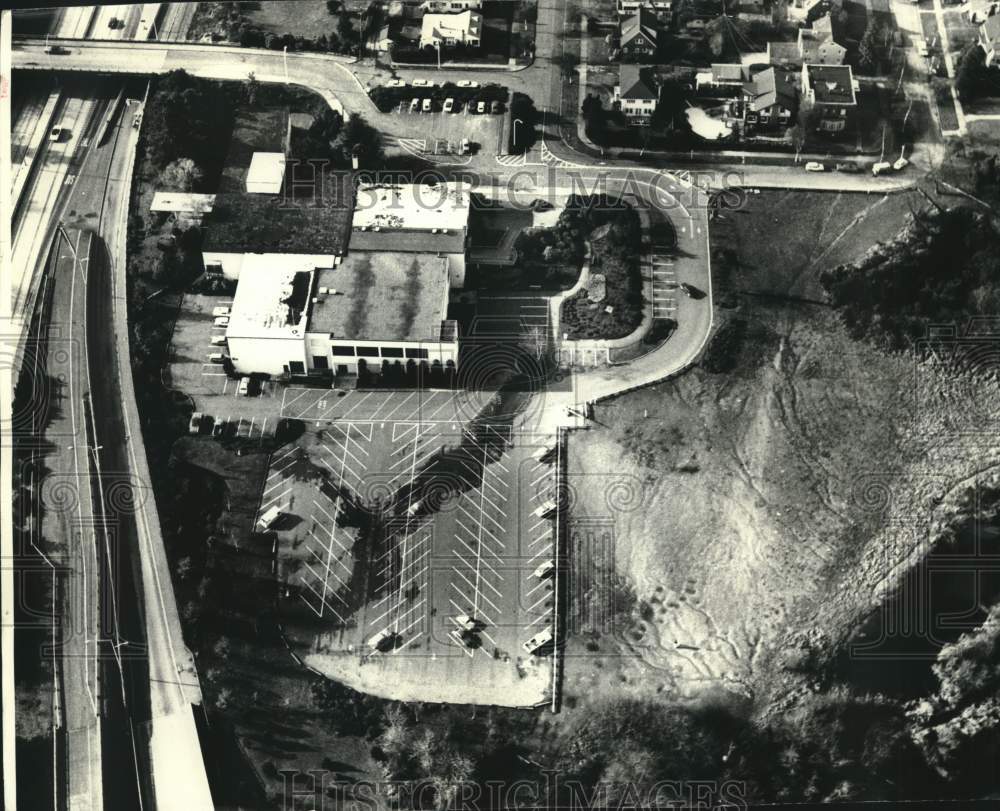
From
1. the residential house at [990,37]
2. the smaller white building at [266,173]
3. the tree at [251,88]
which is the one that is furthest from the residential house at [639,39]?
the smaller white building at [266,173]

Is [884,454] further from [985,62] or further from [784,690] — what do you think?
[985,62]

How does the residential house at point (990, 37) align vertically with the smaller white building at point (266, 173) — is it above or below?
above

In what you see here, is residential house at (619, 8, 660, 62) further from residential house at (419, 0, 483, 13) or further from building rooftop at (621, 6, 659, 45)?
residential house at (419, 0, 483, 13)

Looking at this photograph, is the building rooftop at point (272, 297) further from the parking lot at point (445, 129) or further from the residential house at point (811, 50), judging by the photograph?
the residential house at point (811, 50)

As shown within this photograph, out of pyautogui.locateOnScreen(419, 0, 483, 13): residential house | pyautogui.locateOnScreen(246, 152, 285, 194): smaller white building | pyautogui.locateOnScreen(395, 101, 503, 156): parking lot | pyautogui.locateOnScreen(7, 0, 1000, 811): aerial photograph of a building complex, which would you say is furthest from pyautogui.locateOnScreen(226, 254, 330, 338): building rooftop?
pyautogui.locateOnScreen(419, 0, 483, 13): residential house

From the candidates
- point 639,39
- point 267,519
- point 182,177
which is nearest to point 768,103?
point 639,39

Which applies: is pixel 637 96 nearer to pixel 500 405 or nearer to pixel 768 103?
pixel 768 103
